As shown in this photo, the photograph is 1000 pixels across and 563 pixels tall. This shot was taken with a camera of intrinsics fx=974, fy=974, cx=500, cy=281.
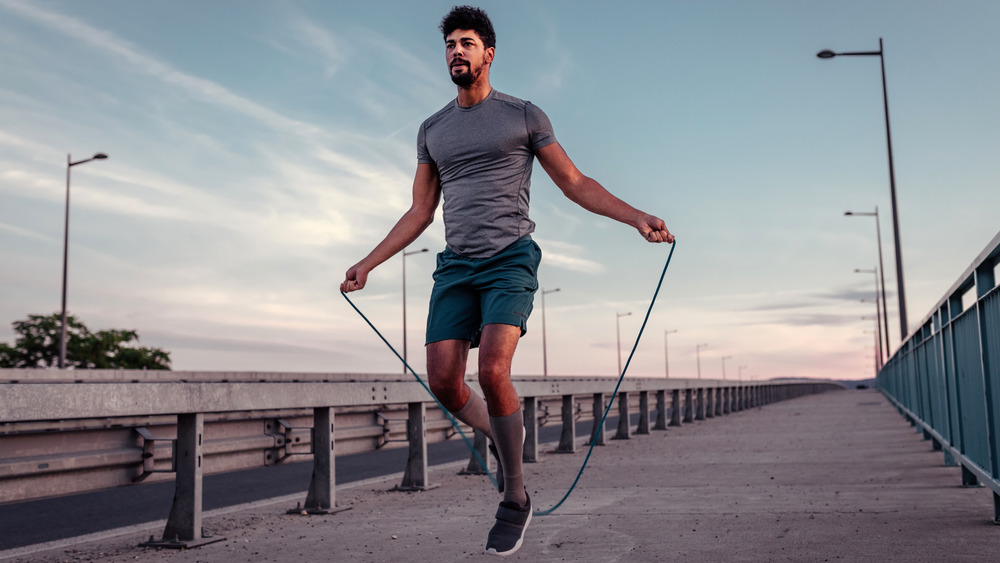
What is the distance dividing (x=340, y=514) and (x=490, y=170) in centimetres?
369

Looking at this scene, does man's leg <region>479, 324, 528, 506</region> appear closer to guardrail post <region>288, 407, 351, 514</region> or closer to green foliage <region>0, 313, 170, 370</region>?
guardrail post <region>288, 407, 351, 514</region>

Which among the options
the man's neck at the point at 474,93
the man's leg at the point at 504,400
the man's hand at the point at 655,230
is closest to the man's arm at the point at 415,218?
the man's neck at the point at 474,93

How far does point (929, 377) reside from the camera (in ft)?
38.5

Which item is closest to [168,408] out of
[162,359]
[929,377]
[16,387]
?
[16,387]

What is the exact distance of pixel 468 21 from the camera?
167 inches

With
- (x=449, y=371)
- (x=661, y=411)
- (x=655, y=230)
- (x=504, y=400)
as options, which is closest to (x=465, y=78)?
(x=655, y=230)

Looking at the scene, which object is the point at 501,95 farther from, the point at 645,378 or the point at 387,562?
the point at 645,378

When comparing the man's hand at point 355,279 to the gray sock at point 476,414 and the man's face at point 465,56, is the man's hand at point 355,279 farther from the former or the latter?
the man's face at point 465,56

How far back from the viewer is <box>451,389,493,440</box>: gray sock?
465cm

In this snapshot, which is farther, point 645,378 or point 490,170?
point 645,378

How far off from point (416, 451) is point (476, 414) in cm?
423

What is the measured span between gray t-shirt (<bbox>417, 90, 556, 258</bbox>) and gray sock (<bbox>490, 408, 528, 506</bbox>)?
767 millimetres

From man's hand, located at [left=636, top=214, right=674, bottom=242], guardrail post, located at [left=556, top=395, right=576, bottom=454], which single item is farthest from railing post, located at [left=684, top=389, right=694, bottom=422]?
man's hand, located at [left=636, top=214, right=674, bottom=242]

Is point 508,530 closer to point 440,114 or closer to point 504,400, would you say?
point 504,400
